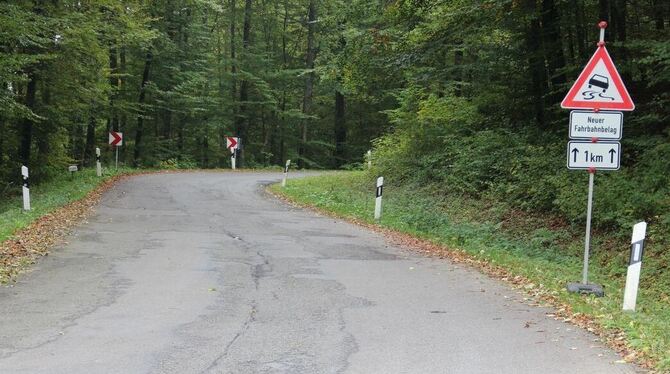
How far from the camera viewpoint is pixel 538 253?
1142cm

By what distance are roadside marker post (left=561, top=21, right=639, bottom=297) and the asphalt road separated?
1.88m

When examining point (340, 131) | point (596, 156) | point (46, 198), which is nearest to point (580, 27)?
point (596, 156)

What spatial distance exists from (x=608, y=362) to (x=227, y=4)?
3905 centimetres

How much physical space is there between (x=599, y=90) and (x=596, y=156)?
0.81m

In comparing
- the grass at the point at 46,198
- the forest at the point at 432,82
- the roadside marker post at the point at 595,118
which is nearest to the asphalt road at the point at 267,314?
the grass at the point at 46,198

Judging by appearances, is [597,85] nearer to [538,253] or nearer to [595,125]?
[595,125]

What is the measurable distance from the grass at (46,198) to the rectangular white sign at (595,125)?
9229mm

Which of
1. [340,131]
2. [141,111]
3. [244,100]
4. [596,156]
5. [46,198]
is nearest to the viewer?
[596,156]

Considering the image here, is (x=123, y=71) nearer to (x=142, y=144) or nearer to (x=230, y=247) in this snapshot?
(x=142, y=144)

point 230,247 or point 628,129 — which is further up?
point 628,129

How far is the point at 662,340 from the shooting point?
5609mm

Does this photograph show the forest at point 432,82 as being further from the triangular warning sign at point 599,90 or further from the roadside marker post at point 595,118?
the triangular warning sign at point 599,90

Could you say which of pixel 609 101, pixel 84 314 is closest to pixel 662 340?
pixel 609 101

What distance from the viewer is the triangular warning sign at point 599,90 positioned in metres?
7.63
